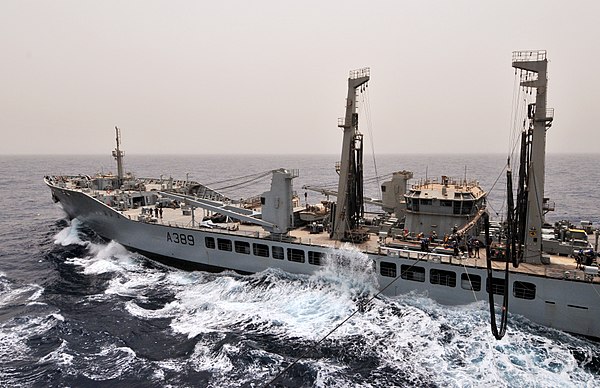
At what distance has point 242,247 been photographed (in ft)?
110

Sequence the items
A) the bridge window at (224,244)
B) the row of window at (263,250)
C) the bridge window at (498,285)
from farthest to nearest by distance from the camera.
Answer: the bridge window at (224,244), the row of window at (263,250), the bridge window at (498,285)

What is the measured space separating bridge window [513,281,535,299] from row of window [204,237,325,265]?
42.3ft

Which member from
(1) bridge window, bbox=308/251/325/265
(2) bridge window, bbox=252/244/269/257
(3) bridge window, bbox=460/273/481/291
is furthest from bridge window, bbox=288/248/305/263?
(3) bridge window, bbox=460/273/481/291

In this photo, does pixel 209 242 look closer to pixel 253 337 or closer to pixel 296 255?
pixel 296 255

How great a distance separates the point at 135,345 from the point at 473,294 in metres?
21.0

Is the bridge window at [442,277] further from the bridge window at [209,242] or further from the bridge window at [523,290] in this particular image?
the bridge window at [209,242]

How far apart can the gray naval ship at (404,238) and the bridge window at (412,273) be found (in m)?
0.07

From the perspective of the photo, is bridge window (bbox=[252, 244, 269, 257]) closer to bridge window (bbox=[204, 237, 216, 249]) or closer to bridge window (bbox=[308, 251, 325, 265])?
bridge window (bbox=[308, 251, 325, 265])

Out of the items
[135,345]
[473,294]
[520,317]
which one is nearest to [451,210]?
[473,294]

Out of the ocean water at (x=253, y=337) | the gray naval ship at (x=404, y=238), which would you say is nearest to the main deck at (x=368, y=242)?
the gray naval ship at (x=404, y=238)

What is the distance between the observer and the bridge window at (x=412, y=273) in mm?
26609

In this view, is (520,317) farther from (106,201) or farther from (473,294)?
(106,201)

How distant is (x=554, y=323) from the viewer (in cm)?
2295

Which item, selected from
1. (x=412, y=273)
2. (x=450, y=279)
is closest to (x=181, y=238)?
(x=412, y=273)
